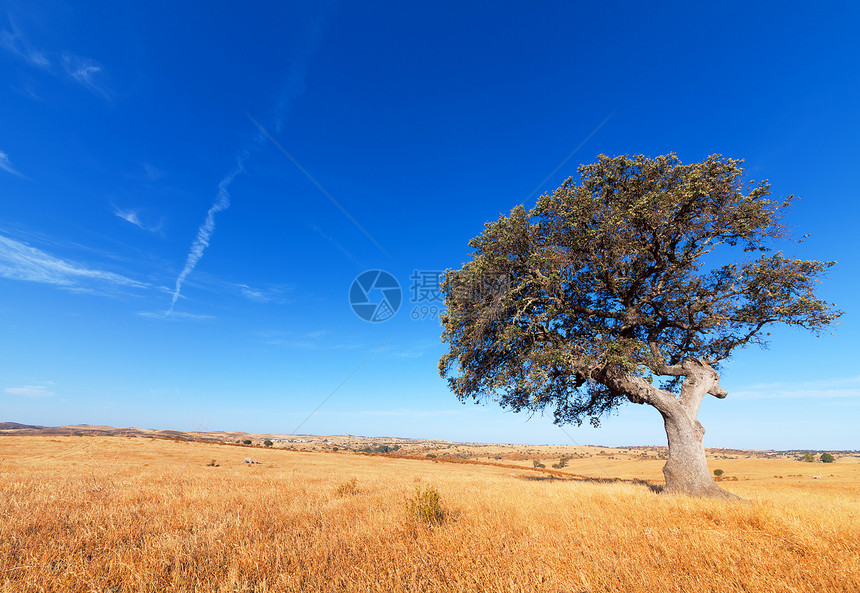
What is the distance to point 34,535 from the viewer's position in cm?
564

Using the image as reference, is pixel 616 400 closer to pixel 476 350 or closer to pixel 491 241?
pixel 476 350

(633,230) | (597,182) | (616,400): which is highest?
(597,182)

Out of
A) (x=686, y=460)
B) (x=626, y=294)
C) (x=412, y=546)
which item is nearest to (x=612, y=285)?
(x=626, y=294)

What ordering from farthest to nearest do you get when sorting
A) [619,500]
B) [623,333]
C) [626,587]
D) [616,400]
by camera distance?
[616,400], [623,333], [619,500], [626,587]

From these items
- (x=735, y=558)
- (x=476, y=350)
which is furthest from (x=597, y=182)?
(x=735, y=558)

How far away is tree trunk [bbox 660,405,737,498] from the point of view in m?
12.0

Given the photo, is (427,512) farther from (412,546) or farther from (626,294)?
(626,294)

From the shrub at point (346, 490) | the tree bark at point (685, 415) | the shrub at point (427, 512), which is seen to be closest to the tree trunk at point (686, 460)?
the tree bark at point (685, 415)

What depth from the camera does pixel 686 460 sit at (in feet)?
40.9

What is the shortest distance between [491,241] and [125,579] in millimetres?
14247

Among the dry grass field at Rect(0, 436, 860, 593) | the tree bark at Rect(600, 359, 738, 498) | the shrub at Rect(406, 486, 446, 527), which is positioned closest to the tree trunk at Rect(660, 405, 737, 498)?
the tree bark at Rect(600, 359, 738, 498)

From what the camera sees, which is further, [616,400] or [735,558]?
[616,400]

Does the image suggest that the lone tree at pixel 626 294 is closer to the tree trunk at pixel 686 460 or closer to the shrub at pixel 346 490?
the tree trunk at pixel 686 460

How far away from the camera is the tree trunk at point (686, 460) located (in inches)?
473
